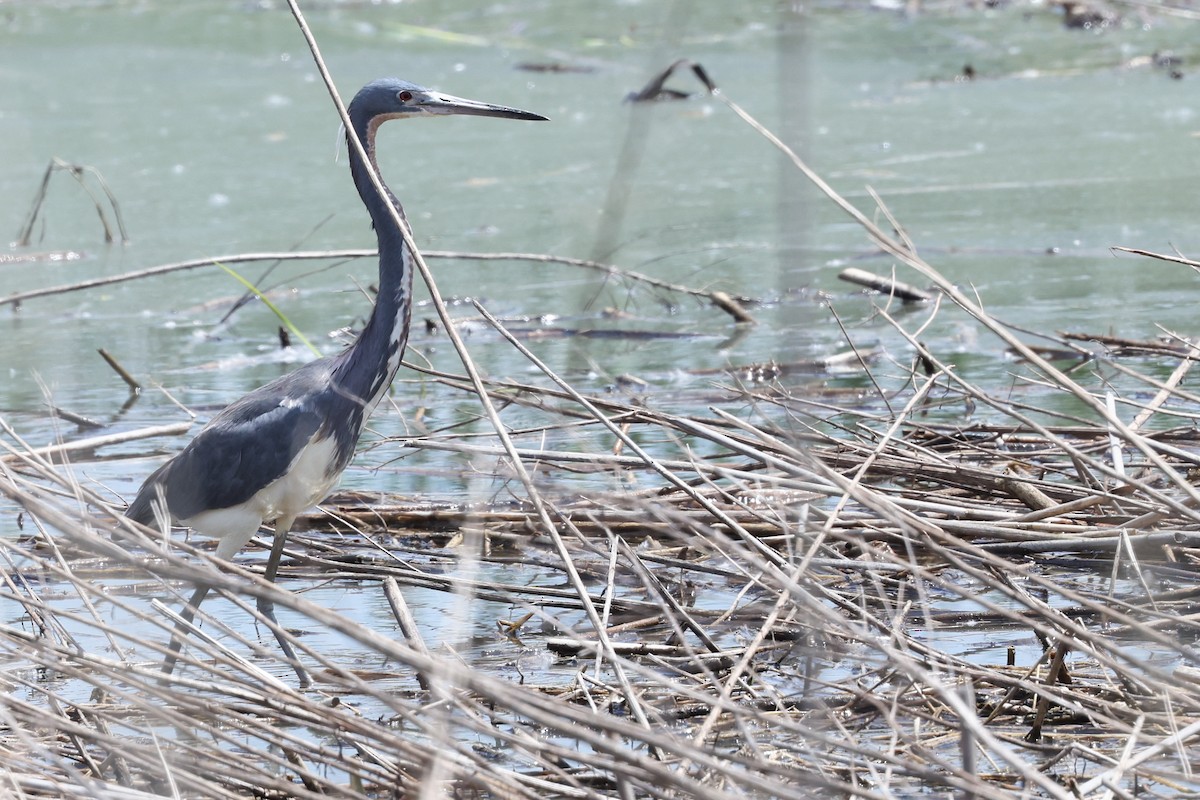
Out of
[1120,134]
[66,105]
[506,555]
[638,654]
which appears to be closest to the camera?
[638,654]

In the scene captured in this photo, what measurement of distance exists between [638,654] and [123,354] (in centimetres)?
410

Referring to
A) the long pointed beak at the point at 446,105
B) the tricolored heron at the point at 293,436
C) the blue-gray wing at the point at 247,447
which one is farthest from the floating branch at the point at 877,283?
the blue-gray wing at the point at 247,447

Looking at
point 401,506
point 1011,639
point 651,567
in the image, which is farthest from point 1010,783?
point 401,506

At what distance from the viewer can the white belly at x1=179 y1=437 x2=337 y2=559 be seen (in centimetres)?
368

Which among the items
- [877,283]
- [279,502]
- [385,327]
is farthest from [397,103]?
[877,283]

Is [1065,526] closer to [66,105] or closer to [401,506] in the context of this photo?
[401,506]

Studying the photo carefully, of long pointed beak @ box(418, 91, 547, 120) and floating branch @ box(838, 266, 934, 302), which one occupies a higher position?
long pointed beak @ box(418, 91, 547, 120)

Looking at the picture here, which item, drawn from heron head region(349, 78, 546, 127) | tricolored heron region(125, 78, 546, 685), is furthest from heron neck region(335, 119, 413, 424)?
heron head region(349, 78, 546, 127)

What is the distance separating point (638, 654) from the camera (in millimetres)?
3176

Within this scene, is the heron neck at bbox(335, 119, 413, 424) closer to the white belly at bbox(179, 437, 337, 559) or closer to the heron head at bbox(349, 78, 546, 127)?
the white belly at bbox(179, 437, 337, 559)

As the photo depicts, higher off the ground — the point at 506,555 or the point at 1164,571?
the point at 1164,571

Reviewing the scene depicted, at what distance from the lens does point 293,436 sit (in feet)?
12.0

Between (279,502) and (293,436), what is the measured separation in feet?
0.61

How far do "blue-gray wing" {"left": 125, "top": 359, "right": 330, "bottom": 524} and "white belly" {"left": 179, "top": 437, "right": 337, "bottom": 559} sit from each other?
28mm
